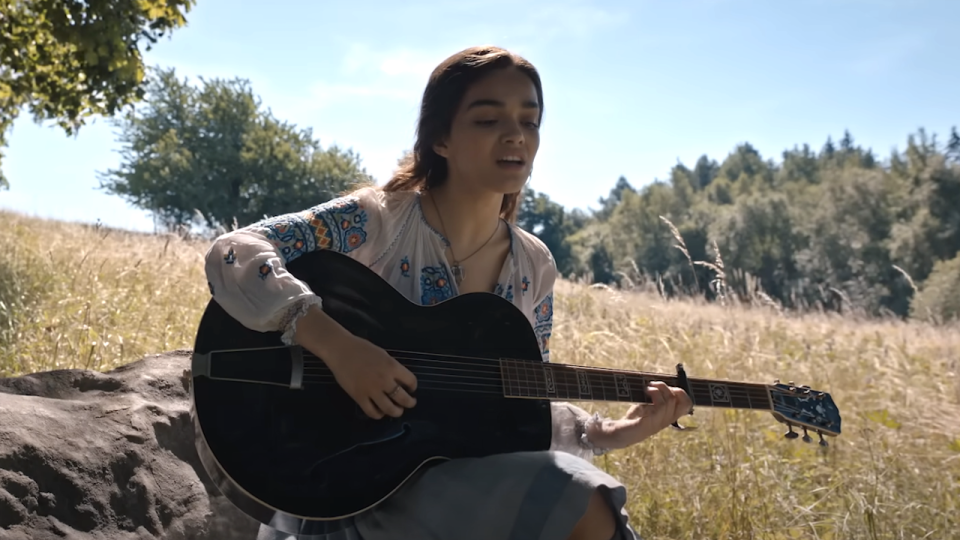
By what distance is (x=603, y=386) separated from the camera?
6.48 ft

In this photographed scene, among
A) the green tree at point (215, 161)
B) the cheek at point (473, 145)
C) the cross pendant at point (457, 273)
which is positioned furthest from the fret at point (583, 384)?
the green tree at point (215, 161)

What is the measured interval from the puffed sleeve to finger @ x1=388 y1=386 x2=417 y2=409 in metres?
0.25

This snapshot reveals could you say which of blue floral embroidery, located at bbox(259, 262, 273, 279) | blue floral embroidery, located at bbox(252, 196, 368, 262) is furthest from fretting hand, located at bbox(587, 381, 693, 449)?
blue floral embroidery, located at bbox(259, 262, 273, 279)

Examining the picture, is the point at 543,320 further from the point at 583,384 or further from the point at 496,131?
the point at 496,131

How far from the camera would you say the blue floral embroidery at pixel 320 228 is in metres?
1.74

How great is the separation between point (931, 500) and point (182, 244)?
231 inches

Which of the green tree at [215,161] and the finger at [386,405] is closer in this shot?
the finger at [386,405]

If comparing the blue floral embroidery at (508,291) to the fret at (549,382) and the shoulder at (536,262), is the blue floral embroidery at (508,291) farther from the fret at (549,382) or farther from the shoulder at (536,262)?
the fret at (549,382)

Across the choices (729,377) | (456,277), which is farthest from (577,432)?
(729,377)

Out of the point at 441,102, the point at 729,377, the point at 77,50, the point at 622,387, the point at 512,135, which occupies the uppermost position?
the point at 77,50

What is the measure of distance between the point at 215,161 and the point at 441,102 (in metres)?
32.0

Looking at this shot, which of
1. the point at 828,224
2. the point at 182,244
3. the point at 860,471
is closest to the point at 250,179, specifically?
the point at 182,244

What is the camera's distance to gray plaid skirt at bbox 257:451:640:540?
Result: 56.2 inches

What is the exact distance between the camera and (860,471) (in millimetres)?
3461
